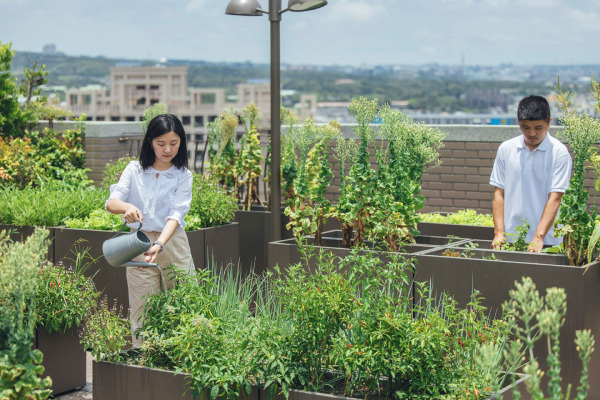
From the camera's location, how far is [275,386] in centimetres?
320

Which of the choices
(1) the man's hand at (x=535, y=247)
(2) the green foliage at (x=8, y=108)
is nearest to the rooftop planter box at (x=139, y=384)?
(1) the man's hand at (x=535, y=247)

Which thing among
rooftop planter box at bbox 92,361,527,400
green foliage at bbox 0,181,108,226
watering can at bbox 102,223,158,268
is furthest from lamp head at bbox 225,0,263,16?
rooftop planter box at bbox 92,361,527,400

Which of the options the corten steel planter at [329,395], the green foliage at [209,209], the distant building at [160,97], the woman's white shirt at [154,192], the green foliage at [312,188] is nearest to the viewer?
the corten steel planter at [329,395]

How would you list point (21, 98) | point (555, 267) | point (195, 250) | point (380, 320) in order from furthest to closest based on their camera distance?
point (21, 98)
point (195, 250)
point (555, 267)
point (380, 320)

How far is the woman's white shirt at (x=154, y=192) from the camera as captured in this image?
4391mm

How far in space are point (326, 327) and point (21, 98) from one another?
919cm

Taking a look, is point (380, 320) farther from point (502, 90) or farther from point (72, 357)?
point (502, 90)

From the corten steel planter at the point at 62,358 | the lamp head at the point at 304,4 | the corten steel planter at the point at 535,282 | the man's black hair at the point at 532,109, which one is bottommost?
the corten steel planter at the point at 62,358

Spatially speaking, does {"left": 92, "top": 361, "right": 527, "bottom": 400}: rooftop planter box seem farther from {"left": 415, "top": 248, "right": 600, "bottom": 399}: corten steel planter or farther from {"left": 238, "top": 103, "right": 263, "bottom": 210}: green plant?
{"left": 238, "top": 103, "right": 263, "bottom": 210}: green plant

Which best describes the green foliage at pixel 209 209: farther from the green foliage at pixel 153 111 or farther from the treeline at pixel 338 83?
the treeline at pixel 338 83

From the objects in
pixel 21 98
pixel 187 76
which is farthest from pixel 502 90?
pixel 21 98

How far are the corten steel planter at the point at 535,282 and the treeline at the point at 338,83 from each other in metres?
117

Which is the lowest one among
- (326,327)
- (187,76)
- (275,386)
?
(275,386)

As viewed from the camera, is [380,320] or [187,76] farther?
[187,76]
